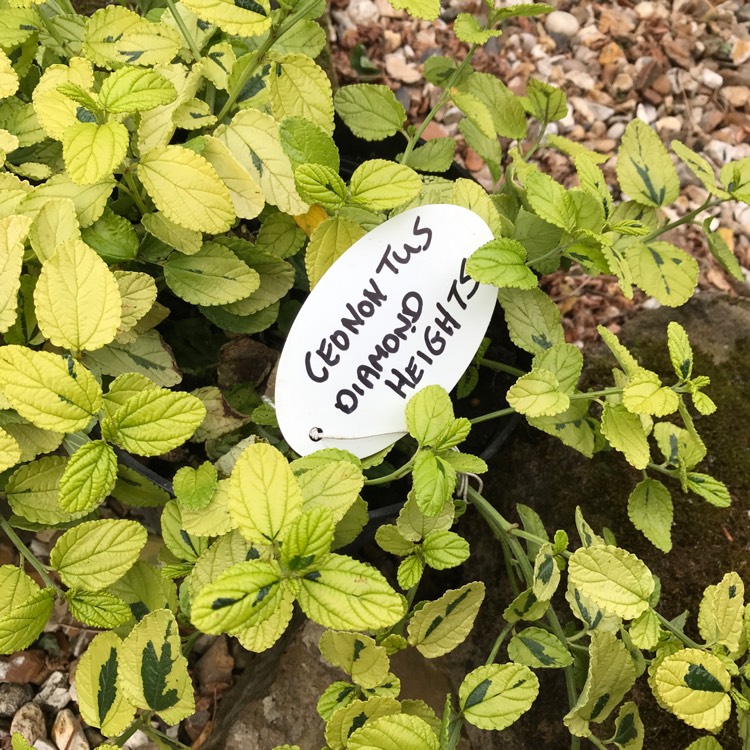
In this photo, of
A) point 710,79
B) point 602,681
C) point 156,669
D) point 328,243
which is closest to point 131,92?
point 328,243

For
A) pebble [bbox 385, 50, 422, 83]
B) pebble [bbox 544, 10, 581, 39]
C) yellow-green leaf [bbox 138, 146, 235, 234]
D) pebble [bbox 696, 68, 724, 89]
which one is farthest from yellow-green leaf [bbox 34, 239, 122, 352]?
pebble [bbox 696, 68, 724, 89]

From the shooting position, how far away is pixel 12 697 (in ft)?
4.45

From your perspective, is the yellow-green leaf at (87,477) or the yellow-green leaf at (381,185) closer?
the yellow-green leaf at (87,477)

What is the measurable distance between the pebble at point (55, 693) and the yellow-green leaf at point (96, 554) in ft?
1.83

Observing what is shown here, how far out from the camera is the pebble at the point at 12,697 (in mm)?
1345

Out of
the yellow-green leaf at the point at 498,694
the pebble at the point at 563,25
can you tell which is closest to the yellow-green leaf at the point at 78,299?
the yellow-green leaf at the point at 498,694

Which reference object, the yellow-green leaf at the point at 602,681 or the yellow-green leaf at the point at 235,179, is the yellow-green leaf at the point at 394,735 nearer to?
the yellow-green leaf at the point at 602,681

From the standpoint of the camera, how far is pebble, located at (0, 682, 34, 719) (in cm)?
134

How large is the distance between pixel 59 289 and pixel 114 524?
28cm

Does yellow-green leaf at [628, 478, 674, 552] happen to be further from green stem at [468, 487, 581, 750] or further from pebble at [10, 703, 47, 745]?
pebble at [10, 703, 47, 745]

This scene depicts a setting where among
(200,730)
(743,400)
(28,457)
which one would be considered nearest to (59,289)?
(28,457)

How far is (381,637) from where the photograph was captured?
1.01 m

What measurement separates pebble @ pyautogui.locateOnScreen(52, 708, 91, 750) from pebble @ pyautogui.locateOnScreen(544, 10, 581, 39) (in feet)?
6.16

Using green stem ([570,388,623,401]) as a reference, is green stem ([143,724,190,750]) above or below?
below
